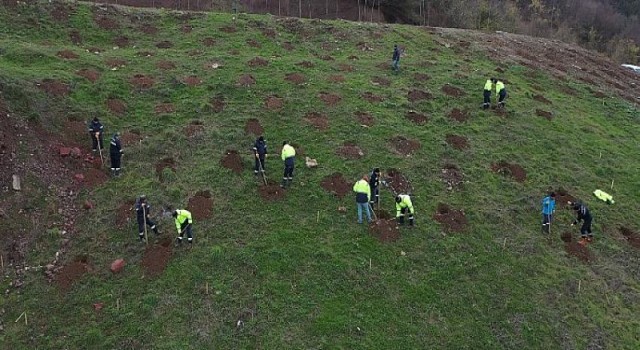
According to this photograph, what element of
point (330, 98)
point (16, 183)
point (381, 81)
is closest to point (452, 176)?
point (330, 98)

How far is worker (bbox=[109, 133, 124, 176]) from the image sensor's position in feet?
80.4

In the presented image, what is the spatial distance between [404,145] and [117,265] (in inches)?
665

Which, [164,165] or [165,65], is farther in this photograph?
[165,65]

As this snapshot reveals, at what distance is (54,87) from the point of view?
29.7 m

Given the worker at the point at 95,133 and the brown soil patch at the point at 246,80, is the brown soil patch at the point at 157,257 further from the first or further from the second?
the brown soil patch at the point at 246,80

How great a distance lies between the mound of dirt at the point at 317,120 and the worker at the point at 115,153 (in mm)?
11127

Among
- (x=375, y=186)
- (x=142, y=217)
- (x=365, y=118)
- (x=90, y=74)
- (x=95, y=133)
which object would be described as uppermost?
(x=90, y=74)

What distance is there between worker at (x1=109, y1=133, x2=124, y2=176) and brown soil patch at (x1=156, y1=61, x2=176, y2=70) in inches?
464

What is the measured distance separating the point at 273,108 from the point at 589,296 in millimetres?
20076

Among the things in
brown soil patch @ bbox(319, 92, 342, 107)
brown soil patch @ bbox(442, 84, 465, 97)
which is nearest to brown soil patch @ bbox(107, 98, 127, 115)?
brown soil patch @ bbox(319, 92, 342, 107)

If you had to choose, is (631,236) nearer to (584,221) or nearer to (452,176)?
(584,221)

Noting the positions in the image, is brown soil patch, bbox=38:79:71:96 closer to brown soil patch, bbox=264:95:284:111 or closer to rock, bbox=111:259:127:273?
brown soil patch, bbox=264:95:284:111

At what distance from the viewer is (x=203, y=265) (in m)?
20.7

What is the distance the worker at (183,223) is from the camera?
21.0 m
